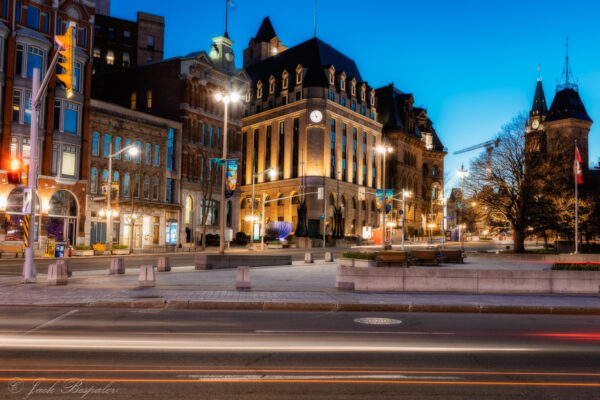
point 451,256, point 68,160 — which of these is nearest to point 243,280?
point 451,256

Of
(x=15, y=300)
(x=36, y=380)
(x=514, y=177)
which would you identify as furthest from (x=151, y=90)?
(x=36, y=380)

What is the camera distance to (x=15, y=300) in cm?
1493

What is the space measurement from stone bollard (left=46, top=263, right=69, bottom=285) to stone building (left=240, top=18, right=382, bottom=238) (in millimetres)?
62274

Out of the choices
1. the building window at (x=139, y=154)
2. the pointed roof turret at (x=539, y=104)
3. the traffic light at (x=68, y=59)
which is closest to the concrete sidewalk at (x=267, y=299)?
the traffic light at (x=68, y=59)

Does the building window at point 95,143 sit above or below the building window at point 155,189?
above

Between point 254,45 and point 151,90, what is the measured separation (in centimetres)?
5001

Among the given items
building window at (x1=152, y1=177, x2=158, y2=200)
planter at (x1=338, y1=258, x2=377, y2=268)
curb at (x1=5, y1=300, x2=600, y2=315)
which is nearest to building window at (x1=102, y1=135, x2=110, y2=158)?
building window at (x1=152, y1=177, x2=158, y2=200)

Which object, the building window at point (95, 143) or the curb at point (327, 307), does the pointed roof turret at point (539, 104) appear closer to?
the building window at point (95, 143)

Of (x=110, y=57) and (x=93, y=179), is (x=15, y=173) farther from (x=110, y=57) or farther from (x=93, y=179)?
(x=110, y=57)

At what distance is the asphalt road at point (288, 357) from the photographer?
6449 mm

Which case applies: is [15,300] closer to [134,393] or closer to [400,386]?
[134,393]

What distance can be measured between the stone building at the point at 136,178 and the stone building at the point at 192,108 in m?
2.18

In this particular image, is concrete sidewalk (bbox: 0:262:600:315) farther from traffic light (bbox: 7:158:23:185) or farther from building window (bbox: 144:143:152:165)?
building window (bbox: 144:143:152:165)

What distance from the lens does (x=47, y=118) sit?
4541cm
